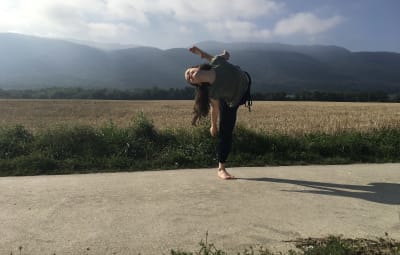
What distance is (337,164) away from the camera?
6.95 m

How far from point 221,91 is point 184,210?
78.1 inches

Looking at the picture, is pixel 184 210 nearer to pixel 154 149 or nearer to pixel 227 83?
pixel 227 83

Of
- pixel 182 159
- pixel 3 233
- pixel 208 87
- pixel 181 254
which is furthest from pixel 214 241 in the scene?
pixel 182 159

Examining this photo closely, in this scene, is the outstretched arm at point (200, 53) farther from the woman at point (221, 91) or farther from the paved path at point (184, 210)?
the paved path at point (184, 210)

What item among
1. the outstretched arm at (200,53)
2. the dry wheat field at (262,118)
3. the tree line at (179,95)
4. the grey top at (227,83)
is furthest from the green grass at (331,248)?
the tree line at (179,95)

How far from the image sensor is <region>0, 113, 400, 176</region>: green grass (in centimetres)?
666

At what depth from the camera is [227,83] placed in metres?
5.61

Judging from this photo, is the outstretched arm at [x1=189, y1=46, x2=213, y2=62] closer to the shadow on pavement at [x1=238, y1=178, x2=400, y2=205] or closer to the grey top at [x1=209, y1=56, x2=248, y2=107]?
the grey top at [x1=209, y1=56, x2=248, y2=107]

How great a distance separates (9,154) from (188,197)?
4.22m


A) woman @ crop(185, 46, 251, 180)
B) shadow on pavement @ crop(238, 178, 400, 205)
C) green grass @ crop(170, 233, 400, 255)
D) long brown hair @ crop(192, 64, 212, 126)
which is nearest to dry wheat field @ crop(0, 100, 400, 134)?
woman @ crop(185, 46, 251, 180)

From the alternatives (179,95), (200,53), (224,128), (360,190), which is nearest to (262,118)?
(200,53)

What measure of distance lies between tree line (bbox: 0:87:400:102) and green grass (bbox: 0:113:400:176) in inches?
2337

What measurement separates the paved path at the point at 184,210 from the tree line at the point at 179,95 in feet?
204

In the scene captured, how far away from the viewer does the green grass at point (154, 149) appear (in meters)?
6.66
